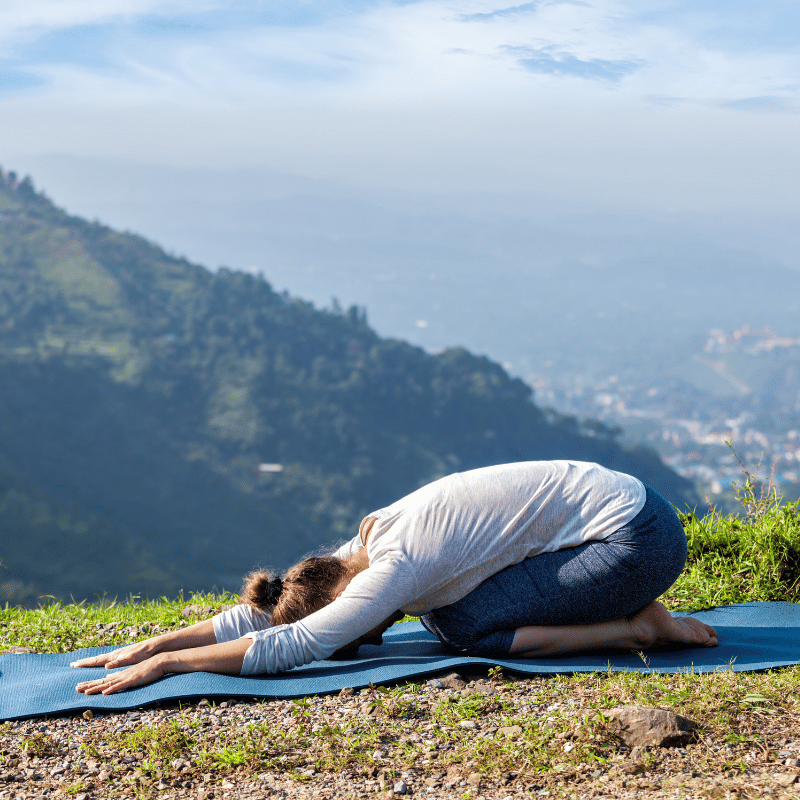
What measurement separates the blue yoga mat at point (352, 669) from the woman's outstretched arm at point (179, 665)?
0.10ft

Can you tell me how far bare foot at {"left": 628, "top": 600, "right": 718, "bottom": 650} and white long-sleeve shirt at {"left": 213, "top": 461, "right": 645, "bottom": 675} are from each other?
42 centimetres

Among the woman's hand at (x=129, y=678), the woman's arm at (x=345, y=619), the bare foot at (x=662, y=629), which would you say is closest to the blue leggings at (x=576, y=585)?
the bare foot at (x=662, y=629)

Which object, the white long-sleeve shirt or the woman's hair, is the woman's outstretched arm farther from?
the woman's hair

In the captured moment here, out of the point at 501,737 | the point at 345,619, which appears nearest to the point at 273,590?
the point at 345,619

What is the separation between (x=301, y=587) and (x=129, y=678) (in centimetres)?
70

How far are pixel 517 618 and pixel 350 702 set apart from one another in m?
0.70

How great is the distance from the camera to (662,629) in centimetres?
325

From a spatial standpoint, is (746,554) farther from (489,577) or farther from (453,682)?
(453,682)

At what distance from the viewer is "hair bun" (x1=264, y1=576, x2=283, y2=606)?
319 cm

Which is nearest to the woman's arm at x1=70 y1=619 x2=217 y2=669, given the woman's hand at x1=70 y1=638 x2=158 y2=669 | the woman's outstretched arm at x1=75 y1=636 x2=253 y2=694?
the woman's hand at x1=70 y1=638 x2=158 y2=669

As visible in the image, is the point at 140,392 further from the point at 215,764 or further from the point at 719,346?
the point at 719,346

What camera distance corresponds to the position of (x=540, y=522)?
122 inches

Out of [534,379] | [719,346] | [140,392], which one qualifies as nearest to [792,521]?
[140,392]

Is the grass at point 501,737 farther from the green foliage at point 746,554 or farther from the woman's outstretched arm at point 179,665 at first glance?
the green foliage at point 746,554
